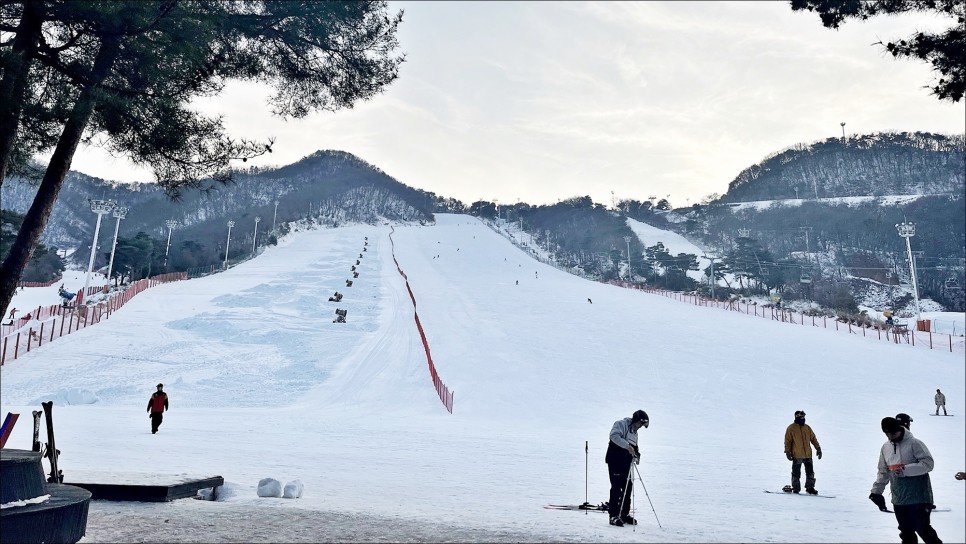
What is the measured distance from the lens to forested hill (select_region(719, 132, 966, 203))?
10869 cm

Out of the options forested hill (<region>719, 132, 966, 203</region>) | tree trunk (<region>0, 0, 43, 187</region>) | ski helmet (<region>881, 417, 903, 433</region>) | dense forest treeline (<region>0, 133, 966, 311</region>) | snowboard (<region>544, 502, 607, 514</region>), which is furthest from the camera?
forested hill (<region>719, 132, 966, 203</region>)

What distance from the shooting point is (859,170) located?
13212 cm

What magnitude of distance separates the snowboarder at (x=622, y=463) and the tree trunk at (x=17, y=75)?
7257mm

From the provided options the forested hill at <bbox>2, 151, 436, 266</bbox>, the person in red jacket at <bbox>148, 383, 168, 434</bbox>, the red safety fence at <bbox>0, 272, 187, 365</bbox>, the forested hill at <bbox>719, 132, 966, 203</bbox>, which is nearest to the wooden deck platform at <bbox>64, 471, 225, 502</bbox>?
the person in red jacket at <bbox>148, 383, 168, 434</bbox>

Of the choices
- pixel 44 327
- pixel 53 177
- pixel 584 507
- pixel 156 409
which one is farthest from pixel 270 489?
pixel 44 327

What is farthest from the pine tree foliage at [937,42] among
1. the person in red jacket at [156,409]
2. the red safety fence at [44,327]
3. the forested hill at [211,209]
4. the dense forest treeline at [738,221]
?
the forested hill at [211,209]

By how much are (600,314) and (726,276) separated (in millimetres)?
61326

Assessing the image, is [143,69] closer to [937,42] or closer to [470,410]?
[937,42]

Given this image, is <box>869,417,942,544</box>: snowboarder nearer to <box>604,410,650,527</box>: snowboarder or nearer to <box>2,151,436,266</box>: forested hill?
<box>604,410,650,527</box>: snowboarder

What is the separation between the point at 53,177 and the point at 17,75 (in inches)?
48.2

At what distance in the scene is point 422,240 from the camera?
88188 mm

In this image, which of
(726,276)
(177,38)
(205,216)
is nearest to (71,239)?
(205,216)

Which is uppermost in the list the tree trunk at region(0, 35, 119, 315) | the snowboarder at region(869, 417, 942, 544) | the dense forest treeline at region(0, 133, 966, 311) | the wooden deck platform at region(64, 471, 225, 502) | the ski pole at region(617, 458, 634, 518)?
the dense forest treeline at region(0, 133, 966, 311)

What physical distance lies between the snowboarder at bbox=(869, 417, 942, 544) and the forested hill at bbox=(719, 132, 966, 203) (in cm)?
11107
